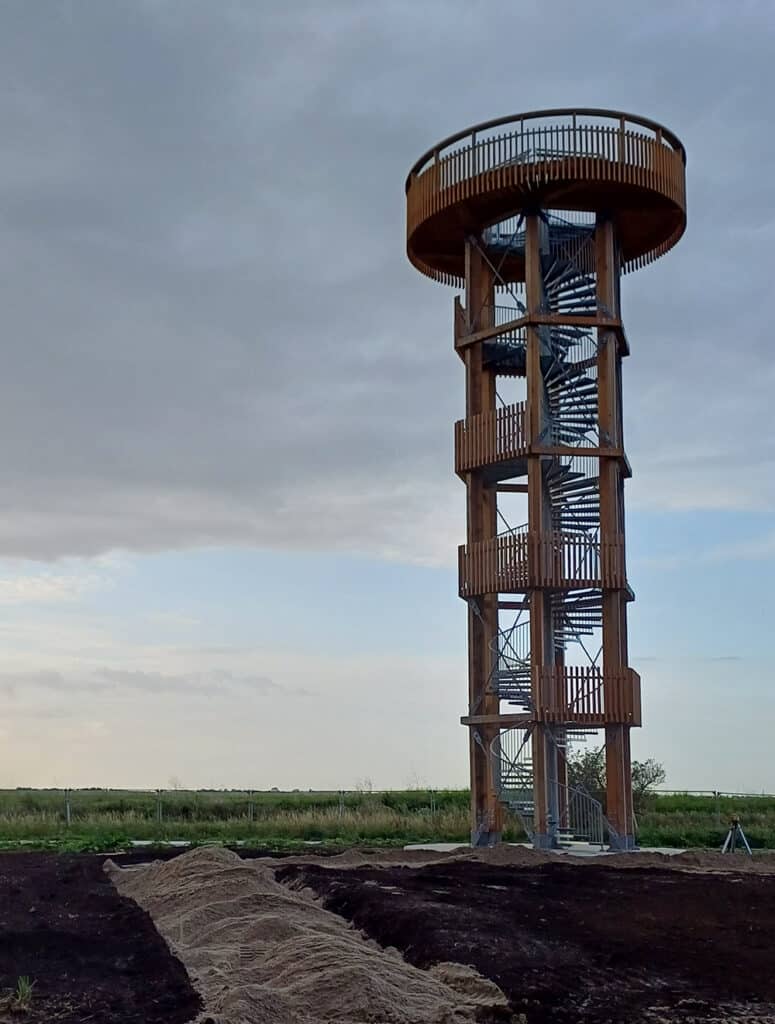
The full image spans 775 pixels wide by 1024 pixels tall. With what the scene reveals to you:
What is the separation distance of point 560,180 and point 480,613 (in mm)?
8587

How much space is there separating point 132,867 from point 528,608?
30.9ft

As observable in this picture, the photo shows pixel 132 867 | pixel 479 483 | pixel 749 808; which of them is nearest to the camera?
pixel 132 867

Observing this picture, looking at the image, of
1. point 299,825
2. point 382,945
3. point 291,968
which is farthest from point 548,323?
point 291,968

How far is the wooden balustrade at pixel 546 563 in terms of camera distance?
25344 mm

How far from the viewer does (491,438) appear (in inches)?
1055

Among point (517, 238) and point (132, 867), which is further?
point (517, 238)

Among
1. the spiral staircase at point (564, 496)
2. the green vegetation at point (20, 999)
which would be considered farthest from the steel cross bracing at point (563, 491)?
the green vegetation at point (20, 999)

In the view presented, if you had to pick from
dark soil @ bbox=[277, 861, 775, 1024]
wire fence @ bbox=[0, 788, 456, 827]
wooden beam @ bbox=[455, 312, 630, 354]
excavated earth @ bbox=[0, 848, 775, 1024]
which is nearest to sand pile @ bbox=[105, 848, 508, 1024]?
excavated earth @ bbox=[0, 848, 775, 1024]

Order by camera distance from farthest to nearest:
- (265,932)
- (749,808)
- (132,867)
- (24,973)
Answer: (749,808), (132,867), (265,932), (24,973)

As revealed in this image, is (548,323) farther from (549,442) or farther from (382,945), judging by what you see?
(382,945)

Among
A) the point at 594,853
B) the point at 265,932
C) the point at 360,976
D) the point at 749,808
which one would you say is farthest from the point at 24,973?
the point at 749,808

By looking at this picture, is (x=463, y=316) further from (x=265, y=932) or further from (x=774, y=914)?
(x=265, y=932)

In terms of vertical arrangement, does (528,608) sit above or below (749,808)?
above

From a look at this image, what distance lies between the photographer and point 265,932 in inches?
489
